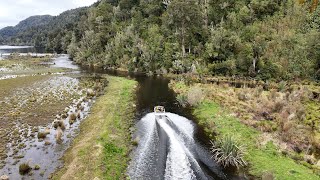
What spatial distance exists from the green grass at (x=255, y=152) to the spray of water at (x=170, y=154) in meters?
3.13

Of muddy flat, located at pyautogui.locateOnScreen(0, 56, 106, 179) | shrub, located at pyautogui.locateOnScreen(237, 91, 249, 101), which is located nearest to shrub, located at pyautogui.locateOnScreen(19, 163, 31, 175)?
muddy flat, located at pyautogui.locateOnScreen(0, 56, 106, 179)

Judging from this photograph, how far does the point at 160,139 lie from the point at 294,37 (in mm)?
56265

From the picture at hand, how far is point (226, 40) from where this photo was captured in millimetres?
76750

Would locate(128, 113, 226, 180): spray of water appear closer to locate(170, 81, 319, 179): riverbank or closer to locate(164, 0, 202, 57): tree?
locate(170, 81, 319, 179): riverbank

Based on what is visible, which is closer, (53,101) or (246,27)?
(53,101)

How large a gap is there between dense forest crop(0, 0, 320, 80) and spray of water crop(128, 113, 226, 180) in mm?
39523

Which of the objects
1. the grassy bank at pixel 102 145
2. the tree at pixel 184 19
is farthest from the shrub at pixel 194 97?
the tree at pixel 184 19

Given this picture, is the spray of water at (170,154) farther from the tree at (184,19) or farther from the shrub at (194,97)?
the tree at (184,19)

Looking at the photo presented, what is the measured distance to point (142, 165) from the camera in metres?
26.5

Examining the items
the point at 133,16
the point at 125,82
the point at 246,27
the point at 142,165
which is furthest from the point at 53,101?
the point at 133,16

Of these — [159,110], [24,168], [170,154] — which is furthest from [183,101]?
[24,168]

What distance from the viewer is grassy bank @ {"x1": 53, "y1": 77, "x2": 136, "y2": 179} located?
24656mm

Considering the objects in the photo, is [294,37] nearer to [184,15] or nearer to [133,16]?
[184,15]

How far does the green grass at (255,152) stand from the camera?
939 inches
